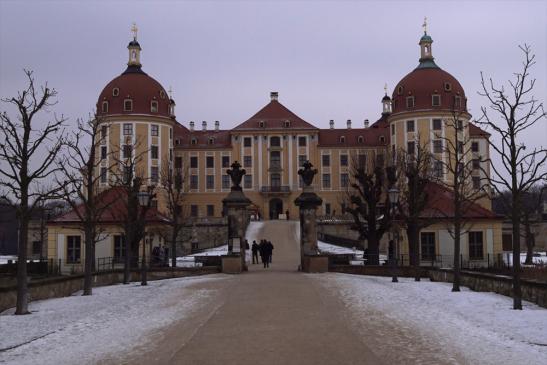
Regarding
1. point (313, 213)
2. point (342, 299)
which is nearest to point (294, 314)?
point (342, 299)

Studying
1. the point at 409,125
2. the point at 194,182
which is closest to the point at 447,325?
the point at 409,125

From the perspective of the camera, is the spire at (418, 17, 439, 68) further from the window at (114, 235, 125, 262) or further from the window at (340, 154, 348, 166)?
the window at (114, 235, 125, 262)

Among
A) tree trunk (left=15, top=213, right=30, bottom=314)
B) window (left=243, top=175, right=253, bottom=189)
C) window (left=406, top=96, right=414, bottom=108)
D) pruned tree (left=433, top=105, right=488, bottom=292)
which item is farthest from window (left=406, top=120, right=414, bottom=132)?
tree trunk (left=15, top=213, right=30, bottom=314)

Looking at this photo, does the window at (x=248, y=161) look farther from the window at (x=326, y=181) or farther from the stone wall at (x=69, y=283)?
the stone wall at (x=69, y=283)

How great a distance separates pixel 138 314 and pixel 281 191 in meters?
62.1

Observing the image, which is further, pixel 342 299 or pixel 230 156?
pixel 230 156

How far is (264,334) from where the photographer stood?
1134cm

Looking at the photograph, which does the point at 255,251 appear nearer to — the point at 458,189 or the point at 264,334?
the point at 458,189

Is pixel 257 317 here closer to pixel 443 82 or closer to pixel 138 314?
pixel 138 314

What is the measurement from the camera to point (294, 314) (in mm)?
13656

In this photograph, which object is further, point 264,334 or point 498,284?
point 498,284

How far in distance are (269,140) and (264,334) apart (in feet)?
220

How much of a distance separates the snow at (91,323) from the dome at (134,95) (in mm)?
50537

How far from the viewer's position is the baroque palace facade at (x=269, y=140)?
67.9m
